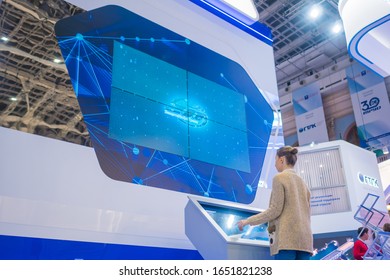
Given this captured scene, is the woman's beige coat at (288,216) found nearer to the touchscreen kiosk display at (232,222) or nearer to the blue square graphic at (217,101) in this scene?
the touchscreen kiosk display at (232,222)

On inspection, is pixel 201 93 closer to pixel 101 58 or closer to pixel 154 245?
pixel 101 58

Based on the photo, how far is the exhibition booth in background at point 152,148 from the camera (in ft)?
8.67

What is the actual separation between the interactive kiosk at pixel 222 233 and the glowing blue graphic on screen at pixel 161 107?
0.70 meters

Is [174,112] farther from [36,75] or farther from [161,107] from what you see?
[36,75]

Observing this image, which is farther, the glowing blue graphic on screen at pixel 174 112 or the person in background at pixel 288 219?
the glowing blue graphic on screen at pixel 174 112

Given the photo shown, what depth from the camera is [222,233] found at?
241cm

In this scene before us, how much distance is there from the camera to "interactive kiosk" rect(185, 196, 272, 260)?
2.38 meters

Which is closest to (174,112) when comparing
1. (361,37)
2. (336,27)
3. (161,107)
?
(161,107)

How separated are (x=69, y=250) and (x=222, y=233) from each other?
1.05 meters

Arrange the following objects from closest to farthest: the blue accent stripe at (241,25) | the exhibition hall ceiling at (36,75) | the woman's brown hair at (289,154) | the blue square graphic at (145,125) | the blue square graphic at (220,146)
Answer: the woman's brown hair at (289,154), the exhibition hall ceiling at (36,75), the blue square graphic at (145,125), the blue square graphic at (220,146), the blue accent stripe at (241,25)

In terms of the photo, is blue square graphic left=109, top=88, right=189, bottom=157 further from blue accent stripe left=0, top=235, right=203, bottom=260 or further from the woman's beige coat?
the woman's beige coat

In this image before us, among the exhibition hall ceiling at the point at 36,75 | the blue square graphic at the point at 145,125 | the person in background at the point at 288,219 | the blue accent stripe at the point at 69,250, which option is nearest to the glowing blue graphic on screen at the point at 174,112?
the blue square graphic at the point at 145,125
